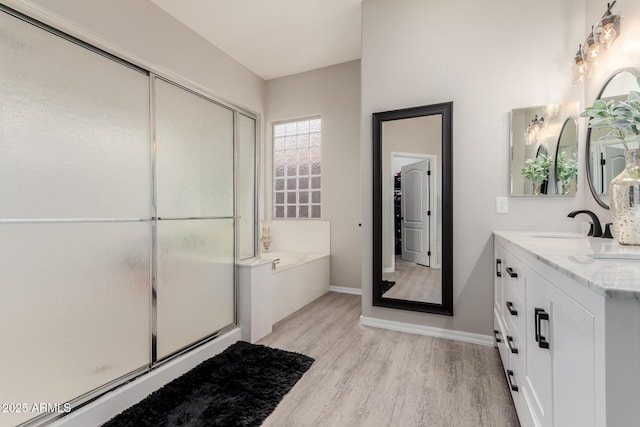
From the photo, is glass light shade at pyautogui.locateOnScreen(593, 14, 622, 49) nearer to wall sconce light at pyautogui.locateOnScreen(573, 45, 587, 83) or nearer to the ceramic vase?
wall sconce light at pyautogui.locateOnScreen(573, 45, 587, 83)

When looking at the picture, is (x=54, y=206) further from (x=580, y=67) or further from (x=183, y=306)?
(x=580, y=67)

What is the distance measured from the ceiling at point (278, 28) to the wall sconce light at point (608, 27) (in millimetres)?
1919

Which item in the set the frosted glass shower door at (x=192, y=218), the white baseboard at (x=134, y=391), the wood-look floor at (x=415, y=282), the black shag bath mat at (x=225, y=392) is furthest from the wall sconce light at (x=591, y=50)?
the white baseboard at (x=134, y=391)

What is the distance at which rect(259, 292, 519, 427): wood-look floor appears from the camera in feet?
4.99

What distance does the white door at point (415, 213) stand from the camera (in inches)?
103

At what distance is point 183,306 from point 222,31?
118 inches

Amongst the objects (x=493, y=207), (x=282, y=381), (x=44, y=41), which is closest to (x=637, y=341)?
(x=282, y=381)

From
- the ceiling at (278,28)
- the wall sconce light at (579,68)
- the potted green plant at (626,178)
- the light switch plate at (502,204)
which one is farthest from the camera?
the ceiling at (278,28)

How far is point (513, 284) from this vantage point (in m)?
1.53

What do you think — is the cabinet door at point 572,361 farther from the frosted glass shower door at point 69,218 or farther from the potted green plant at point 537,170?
the frosted glass shower door at point 69,218

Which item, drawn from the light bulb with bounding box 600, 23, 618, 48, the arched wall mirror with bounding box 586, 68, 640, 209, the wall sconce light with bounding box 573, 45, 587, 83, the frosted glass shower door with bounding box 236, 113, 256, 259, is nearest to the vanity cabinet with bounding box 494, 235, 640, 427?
the arched wall mirror with bounding box 586, 68, 640, 209

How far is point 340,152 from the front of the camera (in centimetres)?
404

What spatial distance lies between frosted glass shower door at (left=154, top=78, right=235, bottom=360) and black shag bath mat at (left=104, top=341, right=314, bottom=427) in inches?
9.0

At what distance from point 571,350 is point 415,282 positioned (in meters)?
1.91
